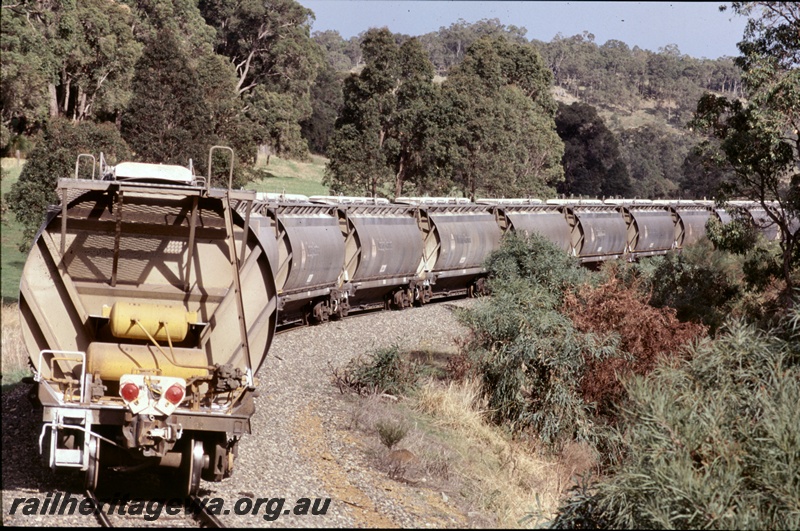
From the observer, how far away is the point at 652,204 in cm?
5081

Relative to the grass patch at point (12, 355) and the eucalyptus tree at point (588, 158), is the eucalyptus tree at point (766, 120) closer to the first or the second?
the grass patch at point (12, 355)

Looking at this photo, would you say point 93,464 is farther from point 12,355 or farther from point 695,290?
point 695,290

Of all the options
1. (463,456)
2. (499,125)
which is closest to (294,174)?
(499,125)

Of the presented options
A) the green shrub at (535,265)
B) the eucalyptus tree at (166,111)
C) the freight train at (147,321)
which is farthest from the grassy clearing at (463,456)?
the eucalyptus tree at (166,111)

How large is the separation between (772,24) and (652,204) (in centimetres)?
2570

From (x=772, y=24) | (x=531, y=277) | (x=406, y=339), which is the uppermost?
(x=772, y=24)

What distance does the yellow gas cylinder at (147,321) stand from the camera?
11.3 metres

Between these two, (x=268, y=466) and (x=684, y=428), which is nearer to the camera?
(x=684, y=428)

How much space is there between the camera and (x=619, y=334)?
19.6 metres

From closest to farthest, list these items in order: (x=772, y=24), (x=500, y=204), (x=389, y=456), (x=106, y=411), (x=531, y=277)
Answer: (x=106, y=411) < (x=389, y=456) < (x=772, y=24) < (x=531, y=277) < (x=500, y=204)

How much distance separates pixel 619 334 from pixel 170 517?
11657 mm

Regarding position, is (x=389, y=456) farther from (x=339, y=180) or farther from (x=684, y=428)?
(x=339, y=180)

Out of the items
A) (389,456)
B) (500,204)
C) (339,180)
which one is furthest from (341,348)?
(339,180)

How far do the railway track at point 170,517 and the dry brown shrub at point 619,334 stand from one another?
409 inches
